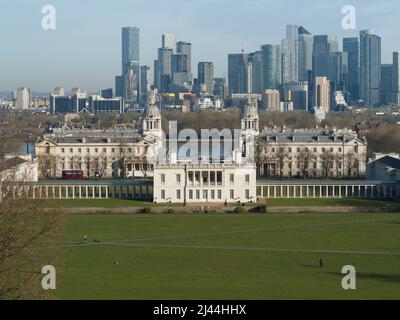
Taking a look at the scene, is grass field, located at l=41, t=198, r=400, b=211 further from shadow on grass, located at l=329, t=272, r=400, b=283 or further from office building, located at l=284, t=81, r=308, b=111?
office building, located at l=284, t=81, r=308, b=111

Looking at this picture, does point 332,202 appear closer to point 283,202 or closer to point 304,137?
point 283,202

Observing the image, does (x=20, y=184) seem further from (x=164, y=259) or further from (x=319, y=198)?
(x=319, y=198)

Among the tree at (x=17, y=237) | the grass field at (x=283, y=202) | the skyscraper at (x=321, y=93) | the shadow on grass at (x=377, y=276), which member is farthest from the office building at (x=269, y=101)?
the tree at (x=17, y=237)

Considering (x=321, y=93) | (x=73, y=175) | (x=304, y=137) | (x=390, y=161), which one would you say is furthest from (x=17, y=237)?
(x=321, y=93)

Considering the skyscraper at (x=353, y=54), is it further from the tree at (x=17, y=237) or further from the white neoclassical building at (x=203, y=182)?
the tree at (x=17, y=237)

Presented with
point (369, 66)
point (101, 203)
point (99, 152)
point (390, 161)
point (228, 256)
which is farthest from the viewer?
point (369, 66)

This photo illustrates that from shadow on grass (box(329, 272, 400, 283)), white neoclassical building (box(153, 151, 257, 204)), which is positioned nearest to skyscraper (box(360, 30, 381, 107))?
white neoclassical building (box(153, 151, 257, 204))
